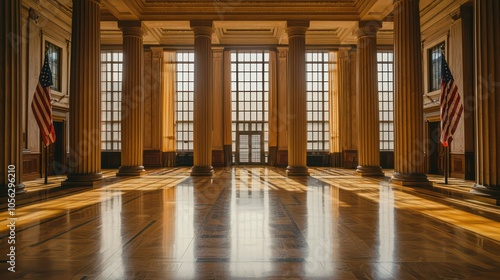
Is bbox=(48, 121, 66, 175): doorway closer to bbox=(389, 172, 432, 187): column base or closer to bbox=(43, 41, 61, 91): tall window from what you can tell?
bbox=(43, 41, 61, 91): tall window

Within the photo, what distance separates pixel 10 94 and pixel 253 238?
6817mm

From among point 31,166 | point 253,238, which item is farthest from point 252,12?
point 253,238

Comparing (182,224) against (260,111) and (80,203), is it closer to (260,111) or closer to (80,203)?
(80,203)

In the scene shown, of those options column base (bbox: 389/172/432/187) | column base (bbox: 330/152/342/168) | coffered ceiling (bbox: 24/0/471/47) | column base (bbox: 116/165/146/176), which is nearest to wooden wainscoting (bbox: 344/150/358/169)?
column base (bbox: 330/152/342/168)

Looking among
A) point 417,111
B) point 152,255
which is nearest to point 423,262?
point 152,255

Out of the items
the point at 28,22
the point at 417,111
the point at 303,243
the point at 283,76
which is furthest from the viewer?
the point at 283,76

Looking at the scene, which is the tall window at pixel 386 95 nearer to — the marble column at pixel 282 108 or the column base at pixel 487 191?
the marble column at pixel 282 108

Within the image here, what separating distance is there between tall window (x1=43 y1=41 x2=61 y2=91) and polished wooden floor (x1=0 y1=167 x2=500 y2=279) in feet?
30.3

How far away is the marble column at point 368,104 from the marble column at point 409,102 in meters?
3.82

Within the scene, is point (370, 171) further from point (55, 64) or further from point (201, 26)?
point (55, 64)

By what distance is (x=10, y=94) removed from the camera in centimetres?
834

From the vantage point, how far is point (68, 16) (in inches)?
642

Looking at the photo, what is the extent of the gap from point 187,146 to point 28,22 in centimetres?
1079

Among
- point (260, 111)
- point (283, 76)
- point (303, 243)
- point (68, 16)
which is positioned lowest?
point (303, 243)
